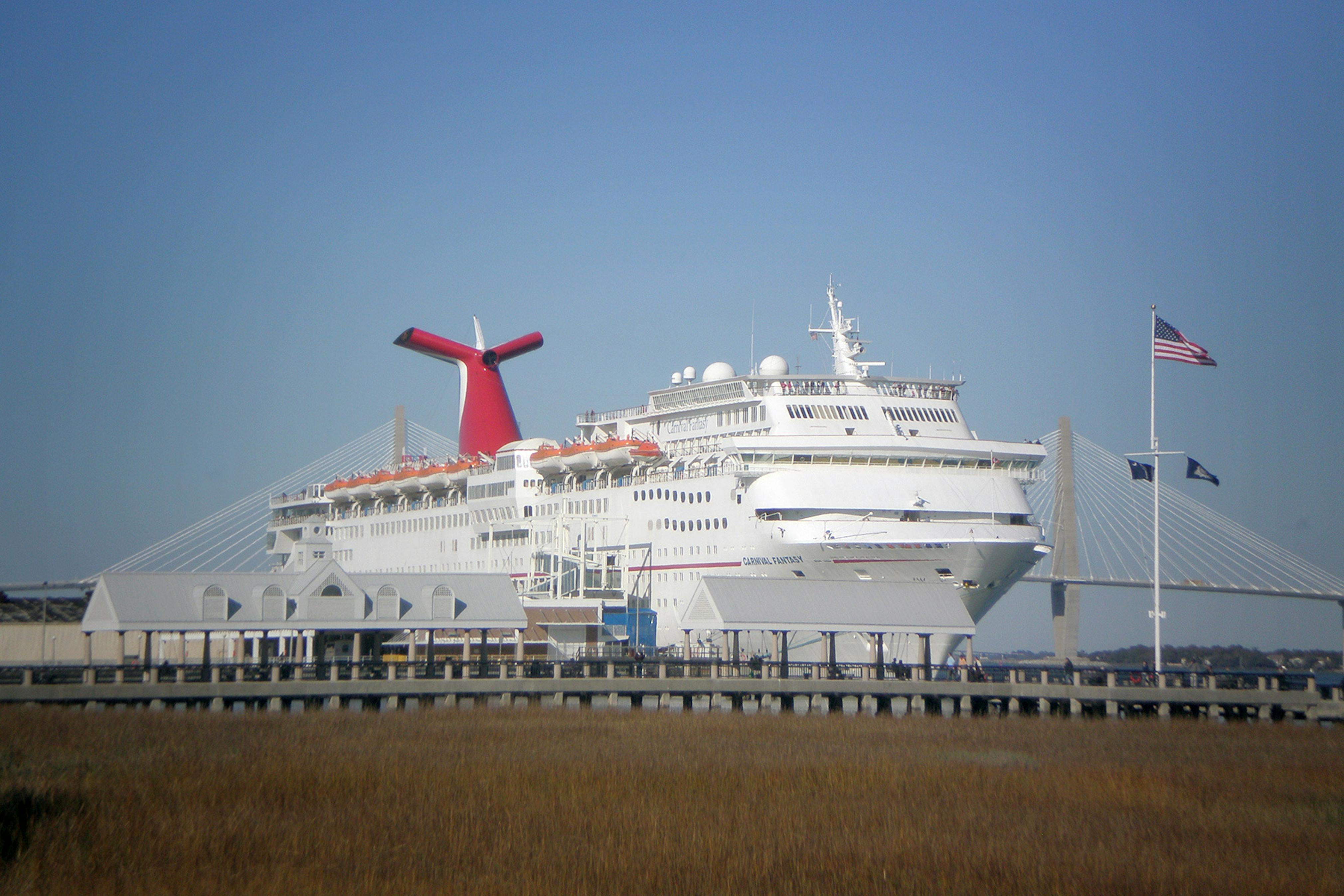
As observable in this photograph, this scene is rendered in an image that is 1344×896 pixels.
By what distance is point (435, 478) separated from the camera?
62562mm

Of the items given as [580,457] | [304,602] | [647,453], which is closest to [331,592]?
[304,602]

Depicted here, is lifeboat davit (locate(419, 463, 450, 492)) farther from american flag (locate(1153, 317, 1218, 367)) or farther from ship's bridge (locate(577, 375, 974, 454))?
american flag (locate(1153, 317, 1218, 367))

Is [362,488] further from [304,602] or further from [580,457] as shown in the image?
[304,602]

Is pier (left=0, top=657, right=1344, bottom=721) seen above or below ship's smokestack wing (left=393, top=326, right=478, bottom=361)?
below

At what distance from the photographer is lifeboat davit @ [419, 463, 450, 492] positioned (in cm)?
6219

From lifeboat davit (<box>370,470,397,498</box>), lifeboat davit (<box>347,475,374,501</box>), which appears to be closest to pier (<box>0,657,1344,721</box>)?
lifeboat davit (<box>370,470,397,498</box>)

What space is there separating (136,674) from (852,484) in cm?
2168

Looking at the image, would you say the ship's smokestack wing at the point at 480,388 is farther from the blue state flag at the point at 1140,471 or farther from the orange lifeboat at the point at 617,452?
the blue state flag at the point at 1140,471

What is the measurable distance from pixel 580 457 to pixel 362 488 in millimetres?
20974

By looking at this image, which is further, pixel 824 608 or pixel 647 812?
pixel 824 608

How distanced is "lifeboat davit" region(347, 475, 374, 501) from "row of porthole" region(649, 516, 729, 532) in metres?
24.4

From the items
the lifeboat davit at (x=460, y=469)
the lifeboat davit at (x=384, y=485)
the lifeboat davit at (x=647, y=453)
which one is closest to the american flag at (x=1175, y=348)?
the lifeboat davit at (x=647, y=453)

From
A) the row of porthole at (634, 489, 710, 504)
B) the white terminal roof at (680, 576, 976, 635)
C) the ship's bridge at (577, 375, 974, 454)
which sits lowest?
the white terminal roof at (680, 576, 976, 635)

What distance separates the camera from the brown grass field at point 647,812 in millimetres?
15852
